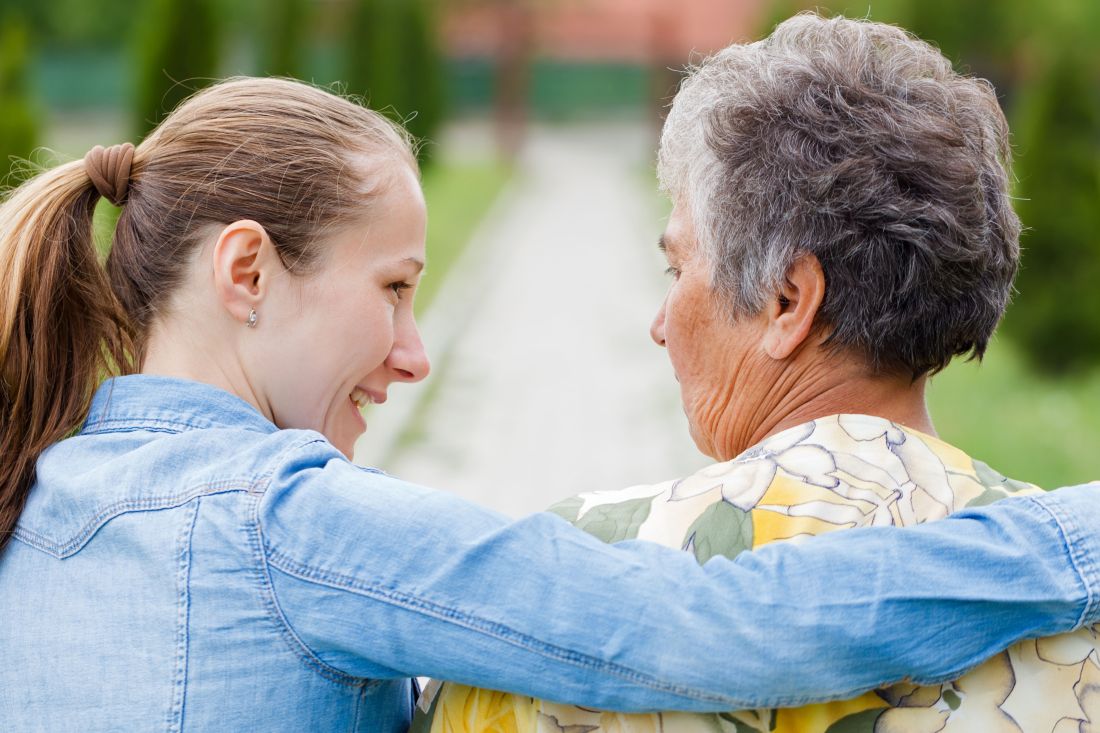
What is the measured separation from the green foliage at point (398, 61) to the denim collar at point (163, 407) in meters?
22.5

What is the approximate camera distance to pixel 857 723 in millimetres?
1534

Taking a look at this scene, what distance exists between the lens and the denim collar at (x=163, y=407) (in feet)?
5.81

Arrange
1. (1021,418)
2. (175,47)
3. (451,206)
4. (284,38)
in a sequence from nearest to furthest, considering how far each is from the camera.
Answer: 1. (1021,418)
2. (175,47)
3. (284,38)
4. (451,206)

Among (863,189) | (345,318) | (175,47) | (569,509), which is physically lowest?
(175,47)

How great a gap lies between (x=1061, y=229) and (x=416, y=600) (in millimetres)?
10483

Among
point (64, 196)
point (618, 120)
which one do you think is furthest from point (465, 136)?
point (64, 196)

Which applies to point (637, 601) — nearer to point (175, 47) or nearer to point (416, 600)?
point (416, 600)

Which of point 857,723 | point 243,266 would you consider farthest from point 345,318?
point 857,723

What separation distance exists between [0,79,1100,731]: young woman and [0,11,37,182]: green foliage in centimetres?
1091

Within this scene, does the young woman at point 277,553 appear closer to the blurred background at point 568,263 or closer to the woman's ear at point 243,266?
the woman's ear at point 243,266

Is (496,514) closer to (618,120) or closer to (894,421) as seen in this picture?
(894,421)

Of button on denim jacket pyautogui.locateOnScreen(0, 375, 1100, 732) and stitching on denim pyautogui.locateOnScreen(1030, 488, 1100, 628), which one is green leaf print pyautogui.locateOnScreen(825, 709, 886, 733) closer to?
button on denim jacket pyautogui.locateOnScreen(0, 375, 1100, 732)

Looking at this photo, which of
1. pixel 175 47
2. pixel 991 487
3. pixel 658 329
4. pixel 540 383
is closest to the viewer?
pixel 991 487

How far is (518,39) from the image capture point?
112 ft
